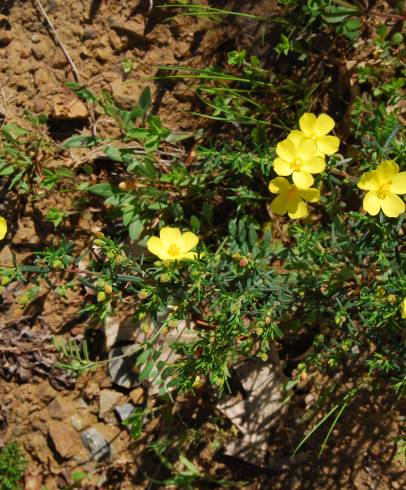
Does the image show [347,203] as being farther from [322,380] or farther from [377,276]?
[322,380]

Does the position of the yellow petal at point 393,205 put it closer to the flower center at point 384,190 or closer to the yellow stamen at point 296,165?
the flower center at point 384,190

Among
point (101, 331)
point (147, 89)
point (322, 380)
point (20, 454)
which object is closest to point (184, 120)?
point (147, 89)

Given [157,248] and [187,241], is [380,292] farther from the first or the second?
[157,248]

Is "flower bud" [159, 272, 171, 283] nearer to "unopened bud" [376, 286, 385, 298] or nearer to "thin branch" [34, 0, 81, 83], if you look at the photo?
"unopened bud" [376, 286, 385, 298]

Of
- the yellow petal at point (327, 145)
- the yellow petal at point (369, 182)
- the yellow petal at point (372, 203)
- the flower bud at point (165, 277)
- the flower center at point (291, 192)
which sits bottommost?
the flower bud at point (165, 277)

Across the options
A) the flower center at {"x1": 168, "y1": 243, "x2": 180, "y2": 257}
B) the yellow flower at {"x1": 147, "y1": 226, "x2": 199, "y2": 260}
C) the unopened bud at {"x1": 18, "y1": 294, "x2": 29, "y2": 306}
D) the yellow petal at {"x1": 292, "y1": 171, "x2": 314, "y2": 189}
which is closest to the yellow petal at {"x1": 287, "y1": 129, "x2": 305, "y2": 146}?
the yellow petal at {"x1": 292, "y1": 171, "x2": 314, "y2": 189}

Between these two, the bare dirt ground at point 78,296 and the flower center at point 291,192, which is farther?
the bare dirt ground at point 78,296

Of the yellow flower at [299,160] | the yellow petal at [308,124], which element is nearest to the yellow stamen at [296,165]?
the yellow flower at [299,160]
